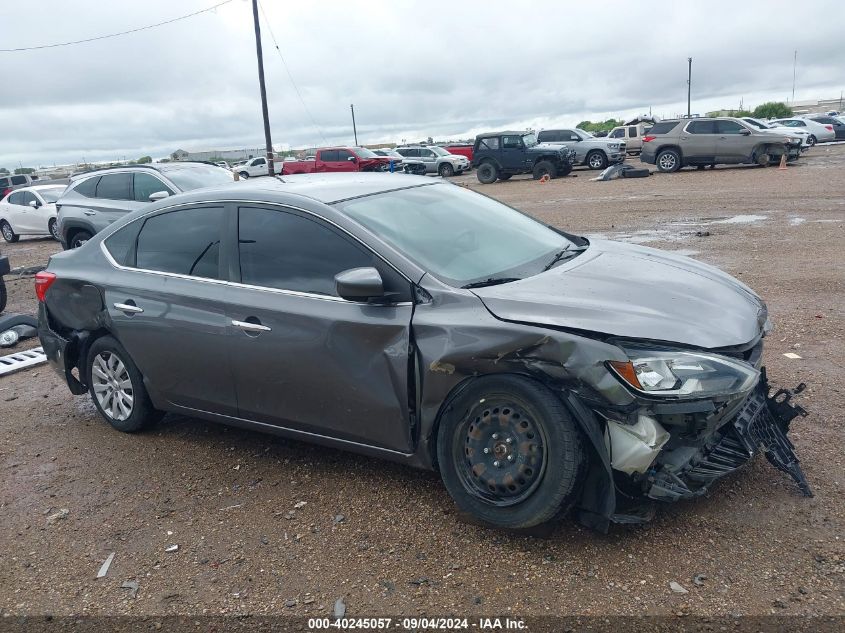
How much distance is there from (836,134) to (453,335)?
43.8 m

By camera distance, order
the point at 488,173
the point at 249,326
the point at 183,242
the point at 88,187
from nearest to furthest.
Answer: the point at 249,326 < the point at 183,242 < the point at 88,187 < the point at 488,173

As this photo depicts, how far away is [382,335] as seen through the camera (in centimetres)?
369

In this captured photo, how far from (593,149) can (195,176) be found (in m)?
21.2

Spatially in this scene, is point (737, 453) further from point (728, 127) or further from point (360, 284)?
point (728, 127)

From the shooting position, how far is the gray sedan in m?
3.22

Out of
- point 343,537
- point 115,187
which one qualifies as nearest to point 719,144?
point 115,187

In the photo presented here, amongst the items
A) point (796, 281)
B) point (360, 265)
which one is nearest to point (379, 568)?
point (360, 265)

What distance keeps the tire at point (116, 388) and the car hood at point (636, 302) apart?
255 centimetres

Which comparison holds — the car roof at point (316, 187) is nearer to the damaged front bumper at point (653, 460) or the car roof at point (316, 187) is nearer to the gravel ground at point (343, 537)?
the gravel ground at point (343, 537)

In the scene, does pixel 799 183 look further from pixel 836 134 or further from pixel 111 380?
pixel 836 134

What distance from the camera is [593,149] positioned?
3030 centimetres

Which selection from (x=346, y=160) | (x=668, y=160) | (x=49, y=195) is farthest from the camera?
(x=346, y=160)

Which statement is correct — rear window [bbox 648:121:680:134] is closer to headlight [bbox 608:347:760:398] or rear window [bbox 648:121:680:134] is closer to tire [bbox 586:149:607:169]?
tire [bbox 586:149:607:169]

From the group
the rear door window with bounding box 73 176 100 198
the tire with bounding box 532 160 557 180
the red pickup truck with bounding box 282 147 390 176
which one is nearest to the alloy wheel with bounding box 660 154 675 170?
the tire with bounding box 532 160 557 180
